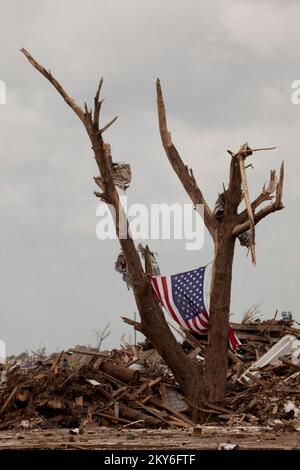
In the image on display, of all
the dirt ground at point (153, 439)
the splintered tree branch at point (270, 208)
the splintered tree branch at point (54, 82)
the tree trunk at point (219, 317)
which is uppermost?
the splintered tree branch at point (54, 82)

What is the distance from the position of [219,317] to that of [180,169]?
307 cm

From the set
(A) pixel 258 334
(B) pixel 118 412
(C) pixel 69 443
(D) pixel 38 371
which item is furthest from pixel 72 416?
(A) pixel 258 334

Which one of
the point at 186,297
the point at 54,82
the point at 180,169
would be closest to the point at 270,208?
the point at 180,169

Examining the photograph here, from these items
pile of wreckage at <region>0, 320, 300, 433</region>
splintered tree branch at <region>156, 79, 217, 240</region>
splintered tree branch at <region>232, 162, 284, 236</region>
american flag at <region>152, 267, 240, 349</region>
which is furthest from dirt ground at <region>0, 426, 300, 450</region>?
splintered tree branch at <region>156, 79, 217, 240</region>

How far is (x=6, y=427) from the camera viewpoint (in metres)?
15.9

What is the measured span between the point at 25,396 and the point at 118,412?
1.82 metres

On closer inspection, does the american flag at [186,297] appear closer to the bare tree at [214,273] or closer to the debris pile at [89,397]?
the bare tree at [214,273]

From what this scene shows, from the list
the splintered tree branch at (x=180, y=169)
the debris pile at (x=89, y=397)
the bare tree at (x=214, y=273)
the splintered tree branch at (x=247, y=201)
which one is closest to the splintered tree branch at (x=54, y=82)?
the bare tree at (x=214, y=273)

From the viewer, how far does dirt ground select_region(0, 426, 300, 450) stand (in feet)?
41.0

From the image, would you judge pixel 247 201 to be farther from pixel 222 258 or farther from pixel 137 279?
pixel 137 279

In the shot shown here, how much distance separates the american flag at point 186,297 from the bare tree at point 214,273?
0.38 meters

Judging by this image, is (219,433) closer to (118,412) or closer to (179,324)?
(118,412)

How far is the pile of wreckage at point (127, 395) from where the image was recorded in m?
15.9

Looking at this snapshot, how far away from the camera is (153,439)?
13570 mm
